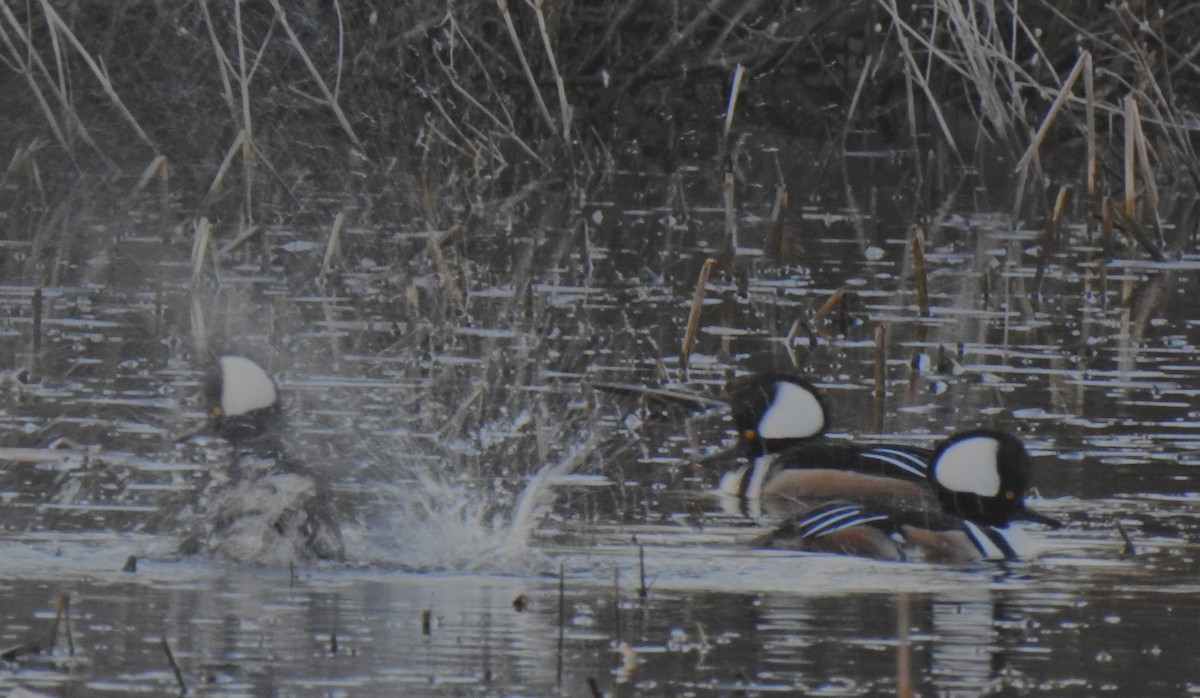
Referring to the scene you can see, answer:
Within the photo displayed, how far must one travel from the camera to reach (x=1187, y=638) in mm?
6410

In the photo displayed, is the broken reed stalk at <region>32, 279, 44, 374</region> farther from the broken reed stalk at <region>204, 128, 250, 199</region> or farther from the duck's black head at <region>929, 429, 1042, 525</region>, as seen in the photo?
the duck's black head at <region>929, 429, 1042, 525</region>

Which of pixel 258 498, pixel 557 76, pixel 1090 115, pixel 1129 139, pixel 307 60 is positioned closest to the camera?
pixel 258 498

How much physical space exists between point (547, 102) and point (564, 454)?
40.6 feet

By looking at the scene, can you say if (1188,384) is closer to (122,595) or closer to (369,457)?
(369,457)

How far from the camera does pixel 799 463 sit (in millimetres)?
9117

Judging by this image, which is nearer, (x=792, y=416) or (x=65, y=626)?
(x=65, y=626)

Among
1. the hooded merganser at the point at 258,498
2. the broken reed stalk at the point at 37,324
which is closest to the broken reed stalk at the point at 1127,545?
the hooded merganser at the point at 258,498

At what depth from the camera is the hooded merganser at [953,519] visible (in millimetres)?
7715

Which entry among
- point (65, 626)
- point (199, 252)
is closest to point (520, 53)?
point (199, 252)

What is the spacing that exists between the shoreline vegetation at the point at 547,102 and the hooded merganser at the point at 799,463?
3644mm

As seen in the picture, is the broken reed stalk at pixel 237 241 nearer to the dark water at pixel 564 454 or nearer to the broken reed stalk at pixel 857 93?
the dark water at pixel 564 454

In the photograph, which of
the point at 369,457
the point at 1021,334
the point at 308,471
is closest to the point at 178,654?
the point at 308,471

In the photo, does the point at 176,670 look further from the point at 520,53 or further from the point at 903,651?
the point at 520,53

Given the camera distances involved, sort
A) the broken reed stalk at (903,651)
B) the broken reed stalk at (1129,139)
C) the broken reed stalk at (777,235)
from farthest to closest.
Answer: the broken reed stalk at (777,235)
the broken reed stalk at (1129,139)
the broken reed stalk at (903,651)
